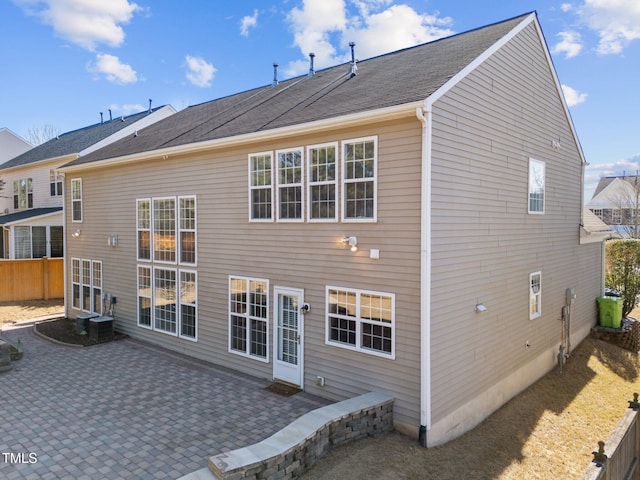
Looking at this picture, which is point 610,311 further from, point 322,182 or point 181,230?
point 181,230

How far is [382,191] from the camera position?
718 cm

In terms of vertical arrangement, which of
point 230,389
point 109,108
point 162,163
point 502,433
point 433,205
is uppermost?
point 109,108

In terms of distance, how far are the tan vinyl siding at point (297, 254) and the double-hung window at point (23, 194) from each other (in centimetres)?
1300

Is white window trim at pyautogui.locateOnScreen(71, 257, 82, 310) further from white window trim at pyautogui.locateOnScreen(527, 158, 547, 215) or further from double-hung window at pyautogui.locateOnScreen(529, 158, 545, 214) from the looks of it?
double-hung window at pyautogui.locateOnScreen(529, 158, 545, 214)

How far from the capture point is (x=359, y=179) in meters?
7.50

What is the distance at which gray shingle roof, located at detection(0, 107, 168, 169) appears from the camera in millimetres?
20688

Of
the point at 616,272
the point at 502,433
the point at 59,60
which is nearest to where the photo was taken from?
the point at 502,433

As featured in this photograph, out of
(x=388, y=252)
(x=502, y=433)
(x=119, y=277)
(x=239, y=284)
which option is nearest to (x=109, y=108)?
(x=119, y=277)

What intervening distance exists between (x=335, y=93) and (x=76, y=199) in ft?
35.6

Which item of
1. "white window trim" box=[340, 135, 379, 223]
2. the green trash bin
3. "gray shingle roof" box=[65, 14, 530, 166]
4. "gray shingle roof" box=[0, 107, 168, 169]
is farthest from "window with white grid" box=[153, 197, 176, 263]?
the green trash bin

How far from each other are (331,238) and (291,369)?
3.01 m

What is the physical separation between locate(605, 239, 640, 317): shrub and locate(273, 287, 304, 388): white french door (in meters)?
14.1

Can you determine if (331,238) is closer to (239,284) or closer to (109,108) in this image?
(239,284)

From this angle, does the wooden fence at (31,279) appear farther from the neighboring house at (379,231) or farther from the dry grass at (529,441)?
the dry grass at (529,441)
